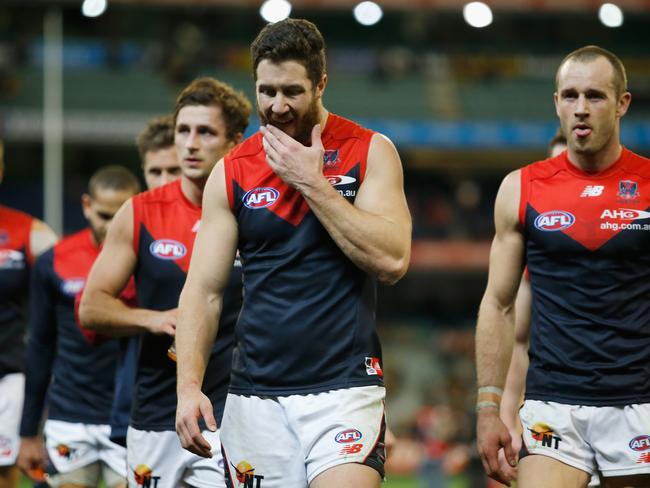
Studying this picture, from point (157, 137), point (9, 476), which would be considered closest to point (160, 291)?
point (157, 137)

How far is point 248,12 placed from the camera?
34688mm

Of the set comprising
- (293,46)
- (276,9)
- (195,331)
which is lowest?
(195,331)

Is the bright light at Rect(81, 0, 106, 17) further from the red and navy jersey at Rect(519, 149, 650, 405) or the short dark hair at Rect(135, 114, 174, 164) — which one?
the red and navy jersey at Rect(519, 149, 650, 405)

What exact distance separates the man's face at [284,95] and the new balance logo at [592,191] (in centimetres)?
134

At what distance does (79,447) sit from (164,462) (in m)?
1.64

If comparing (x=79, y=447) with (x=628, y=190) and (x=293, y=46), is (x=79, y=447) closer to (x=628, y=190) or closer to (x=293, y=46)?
(x=293, y=46)

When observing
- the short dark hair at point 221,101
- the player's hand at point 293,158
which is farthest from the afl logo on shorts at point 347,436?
the short dark hair at point 221,101

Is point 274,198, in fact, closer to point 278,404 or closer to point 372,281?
point 372,281

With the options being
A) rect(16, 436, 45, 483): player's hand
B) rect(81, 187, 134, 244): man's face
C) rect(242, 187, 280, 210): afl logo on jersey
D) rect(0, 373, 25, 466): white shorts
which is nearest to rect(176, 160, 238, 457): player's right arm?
rect(242, 187, 280, 210): afl logo on jersey

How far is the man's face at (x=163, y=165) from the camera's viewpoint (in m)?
6.49

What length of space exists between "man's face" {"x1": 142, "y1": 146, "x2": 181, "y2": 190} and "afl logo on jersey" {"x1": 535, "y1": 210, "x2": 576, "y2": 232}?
2417 millimetres

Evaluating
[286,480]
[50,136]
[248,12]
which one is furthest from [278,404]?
[248,12]

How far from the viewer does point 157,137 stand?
21.3 ft

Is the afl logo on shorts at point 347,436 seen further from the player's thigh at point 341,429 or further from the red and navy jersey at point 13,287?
the red and navy jersey at point 13,287
